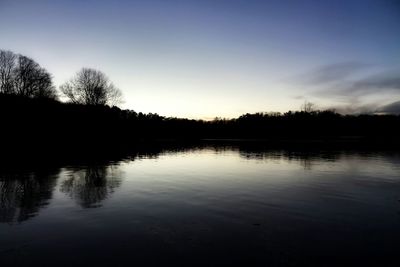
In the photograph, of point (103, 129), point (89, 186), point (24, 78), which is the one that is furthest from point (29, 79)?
point (89, 186)

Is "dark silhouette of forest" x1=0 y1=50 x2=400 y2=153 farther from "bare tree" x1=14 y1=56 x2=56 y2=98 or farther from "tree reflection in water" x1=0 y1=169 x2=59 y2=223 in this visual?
"tree reflection in water" x1=0 y1=169 x2=59 y2=223

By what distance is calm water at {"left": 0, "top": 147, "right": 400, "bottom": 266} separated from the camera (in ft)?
25.3

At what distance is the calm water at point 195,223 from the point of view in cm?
770

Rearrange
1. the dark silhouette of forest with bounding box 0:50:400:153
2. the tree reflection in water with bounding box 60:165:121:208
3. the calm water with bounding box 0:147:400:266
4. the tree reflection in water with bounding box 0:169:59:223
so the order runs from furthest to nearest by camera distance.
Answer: the dark silhouette of forest with bounding box 0:50:400:153 → the tree reflection in water with bounding box 60:165:121:208 → the tree reflection in water with bounding box 0:169:59:223 → the calm water with bounding box 0:147:400:266

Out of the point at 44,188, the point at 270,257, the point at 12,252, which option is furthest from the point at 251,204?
the point at 44,188

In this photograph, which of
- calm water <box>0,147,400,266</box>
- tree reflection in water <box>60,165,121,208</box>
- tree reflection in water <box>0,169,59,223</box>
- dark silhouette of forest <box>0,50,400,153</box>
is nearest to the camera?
calm water <box>0,147,400,266</box>

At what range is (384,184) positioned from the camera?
19781mm

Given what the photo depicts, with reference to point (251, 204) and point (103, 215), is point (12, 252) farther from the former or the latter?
point (251, 204)

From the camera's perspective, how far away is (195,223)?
1064 centimetres

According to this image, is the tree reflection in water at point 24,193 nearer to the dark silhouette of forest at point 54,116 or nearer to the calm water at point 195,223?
the calm water at point 195,223

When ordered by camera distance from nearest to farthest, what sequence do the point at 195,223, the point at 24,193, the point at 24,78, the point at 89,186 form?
the point at 195,223, the point at 24,193, the point at 89,186, the point at 24,78

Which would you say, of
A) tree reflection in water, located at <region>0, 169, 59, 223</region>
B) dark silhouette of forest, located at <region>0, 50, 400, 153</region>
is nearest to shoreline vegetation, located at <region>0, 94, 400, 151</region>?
dark silhouette of forest, located at <region>0, 50, 400, 153</region>

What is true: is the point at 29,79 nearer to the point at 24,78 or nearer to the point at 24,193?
the point at 24,78

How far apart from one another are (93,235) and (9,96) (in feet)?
208
